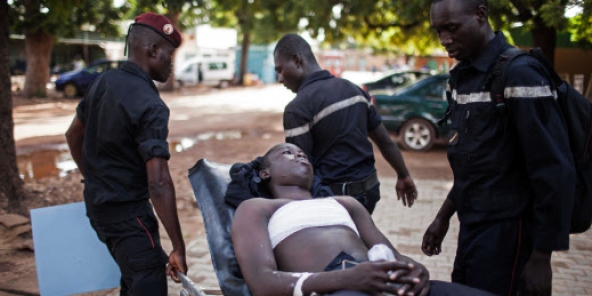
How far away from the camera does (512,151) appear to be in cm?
232

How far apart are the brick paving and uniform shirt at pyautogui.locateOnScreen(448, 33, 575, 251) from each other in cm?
246

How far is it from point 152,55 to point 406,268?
71.4 inches

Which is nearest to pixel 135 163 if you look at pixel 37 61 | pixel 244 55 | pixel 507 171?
pixel 507 171

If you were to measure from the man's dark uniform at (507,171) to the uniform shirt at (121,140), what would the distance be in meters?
1.49

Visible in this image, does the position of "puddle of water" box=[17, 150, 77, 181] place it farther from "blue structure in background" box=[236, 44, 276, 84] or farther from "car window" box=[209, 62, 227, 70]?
"blue structure in background" box=[236, 44, 276, 84]

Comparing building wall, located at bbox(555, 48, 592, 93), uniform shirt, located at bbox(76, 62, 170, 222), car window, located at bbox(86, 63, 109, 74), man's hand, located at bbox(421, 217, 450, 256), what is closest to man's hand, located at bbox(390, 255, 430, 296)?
man's hand, located at bbox(421, 217, 450, 256)

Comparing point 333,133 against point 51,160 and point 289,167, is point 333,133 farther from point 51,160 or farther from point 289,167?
point 51,160

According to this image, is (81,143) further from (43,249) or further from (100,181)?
(43,249)

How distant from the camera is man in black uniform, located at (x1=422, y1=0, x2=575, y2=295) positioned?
214 centimetres

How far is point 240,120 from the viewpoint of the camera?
17391mm

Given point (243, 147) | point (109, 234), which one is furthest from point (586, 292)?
point (243, 147)

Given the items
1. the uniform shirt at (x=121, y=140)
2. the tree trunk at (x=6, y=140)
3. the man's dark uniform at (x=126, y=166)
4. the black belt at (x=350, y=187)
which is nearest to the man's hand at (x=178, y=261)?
the man's dark uniform at (x=126, y=166)

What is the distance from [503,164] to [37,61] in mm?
22864

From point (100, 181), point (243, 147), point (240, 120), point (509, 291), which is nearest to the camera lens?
point (509, 291)
